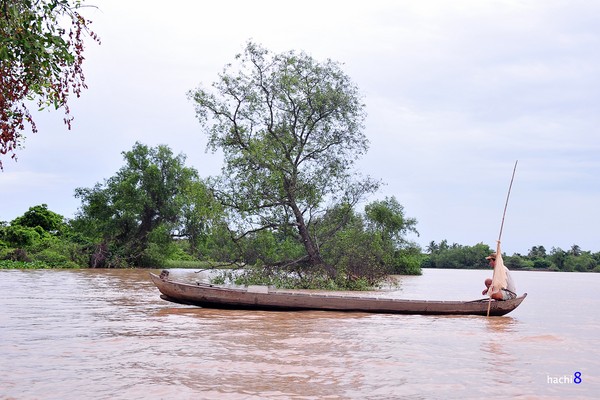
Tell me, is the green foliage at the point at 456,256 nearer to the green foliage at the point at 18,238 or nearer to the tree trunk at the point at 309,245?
the green foliage at the point at 18,238

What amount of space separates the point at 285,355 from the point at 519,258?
78501 mm

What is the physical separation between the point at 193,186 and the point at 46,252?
21.4 meters

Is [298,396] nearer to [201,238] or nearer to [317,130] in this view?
[317,130]

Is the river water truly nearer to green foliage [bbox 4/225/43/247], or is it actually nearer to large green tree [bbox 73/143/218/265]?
large green tree [bbox 73/143/218/265]

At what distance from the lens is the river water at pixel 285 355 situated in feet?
20.7

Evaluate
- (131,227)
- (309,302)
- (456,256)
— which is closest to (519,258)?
(456,256)

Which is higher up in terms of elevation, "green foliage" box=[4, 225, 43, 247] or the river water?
"green foliage" box=[4, 225, 43, 247]

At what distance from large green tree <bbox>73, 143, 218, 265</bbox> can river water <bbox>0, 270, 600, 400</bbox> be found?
84.4 ft

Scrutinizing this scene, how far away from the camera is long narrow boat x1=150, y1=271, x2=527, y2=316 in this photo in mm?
13469

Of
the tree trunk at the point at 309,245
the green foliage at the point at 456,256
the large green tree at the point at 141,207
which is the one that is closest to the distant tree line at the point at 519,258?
the green foliage at the point at 456,256

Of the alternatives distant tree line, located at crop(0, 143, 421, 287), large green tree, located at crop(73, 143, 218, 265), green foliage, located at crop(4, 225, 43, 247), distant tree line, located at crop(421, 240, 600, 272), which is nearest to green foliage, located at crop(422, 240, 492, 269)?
distant tree line, located at crop(421, 240, 600, 272)

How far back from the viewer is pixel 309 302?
13.5 meters

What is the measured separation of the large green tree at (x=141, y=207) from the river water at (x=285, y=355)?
1013 inches
